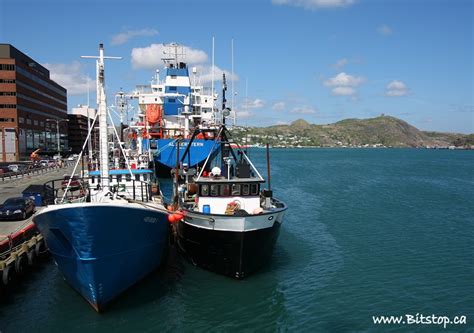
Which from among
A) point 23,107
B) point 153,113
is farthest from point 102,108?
point 23,107

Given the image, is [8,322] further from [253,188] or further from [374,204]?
[374,204]

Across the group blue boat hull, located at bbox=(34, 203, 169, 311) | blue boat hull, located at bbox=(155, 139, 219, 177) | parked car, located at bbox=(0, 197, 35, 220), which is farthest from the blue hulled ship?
blue boat hull, located at bbox=(34, 203, 169, 311)

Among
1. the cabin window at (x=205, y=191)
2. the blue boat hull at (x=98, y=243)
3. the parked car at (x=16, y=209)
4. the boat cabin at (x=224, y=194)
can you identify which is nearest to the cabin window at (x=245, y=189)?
the boat cabin at (x=224, y=194)

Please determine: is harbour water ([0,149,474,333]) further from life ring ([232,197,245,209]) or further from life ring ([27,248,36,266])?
life ring ([232,197,245,209])

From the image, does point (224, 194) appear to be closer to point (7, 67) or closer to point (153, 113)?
point (153, 113)

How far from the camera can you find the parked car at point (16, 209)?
26.3 metres

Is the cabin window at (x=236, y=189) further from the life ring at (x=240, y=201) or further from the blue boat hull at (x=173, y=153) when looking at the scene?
the blue boat hull at (x=173, y=153)

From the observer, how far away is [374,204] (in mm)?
43750

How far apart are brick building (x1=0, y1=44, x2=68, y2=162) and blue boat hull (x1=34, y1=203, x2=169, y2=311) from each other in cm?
8368

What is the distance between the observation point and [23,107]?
102m

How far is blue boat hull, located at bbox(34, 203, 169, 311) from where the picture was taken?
51.2ft

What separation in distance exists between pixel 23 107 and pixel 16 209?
86.8 meters

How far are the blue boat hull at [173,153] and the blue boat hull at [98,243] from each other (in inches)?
1567

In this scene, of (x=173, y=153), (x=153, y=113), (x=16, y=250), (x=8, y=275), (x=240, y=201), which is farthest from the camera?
(x=153, y=113)
